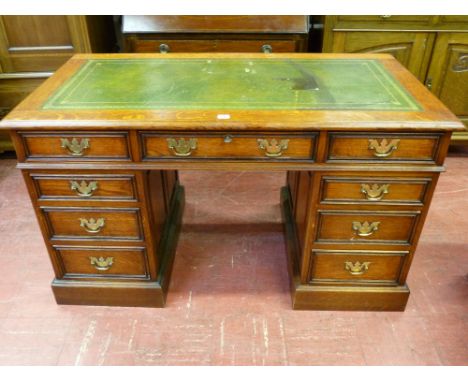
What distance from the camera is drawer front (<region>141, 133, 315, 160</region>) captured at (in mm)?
1309

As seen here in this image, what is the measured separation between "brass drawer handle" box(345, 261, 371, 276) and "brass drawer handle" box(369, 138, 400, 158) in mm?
500

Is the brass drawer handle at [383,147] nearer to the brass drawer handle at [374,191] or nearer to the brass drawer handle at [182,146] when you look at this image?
the brass drawer handle at [374,191]

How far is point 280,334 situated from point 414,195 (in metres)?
0.76

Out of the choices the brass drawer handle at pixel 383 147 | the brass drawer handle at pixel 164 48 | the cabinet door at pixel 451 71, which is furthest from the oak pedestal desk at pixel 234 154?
the cabinet door at pixel 451 71

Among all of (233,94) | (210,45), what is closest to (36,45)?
(210,45)

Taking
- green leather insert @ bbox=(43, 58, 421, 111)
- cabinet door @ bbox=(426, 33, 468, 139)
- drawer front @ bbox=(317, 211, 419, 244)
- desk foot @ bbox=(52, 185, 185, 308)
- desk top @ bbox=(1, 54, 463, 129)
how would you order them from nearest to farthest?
desk top @ bbox=(1, 54, 463, 129)
green leather insert @ bbox=(43, 58, 421, 111)
drawer front @ bbox=(317, 211, 419, 244)
desk foot @ bbox=(52, 185, 185, 308)
cabinet door @ bbox=(426, 33, 468, 139)

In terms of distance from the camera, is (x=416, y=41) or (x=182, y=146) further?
(x=416, y=41)

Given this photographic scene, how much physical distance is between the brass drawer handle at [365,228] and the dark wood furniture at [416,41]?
1.44m

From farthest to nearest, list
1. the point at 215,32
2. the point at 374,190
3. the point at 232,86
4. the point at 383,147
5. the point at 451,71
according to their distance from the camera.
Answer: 1. the point at 451,71
2. the point at 215,32
3. the point at 232,86
4. the point at 374,190
5. the point at 383,147

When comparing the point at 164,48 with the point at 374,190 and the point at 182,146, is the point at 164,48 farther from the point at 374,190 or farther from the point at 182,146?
the point at 374,190

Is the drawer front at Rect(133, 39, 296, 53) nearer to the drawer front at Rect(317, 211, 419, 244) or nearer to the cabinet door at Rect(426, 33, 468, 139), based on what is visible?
the cabinet door at Rect(426, 33, 468, 139)

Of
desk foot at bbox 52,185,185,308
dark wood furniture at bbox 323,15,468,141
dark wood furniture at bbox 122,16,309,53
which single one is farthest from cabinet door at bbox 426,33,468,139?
desk foot at bbox 52,185,185,308

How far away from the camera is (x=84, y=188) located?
143cm

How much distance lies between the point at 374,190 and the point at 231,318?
0.80 m
